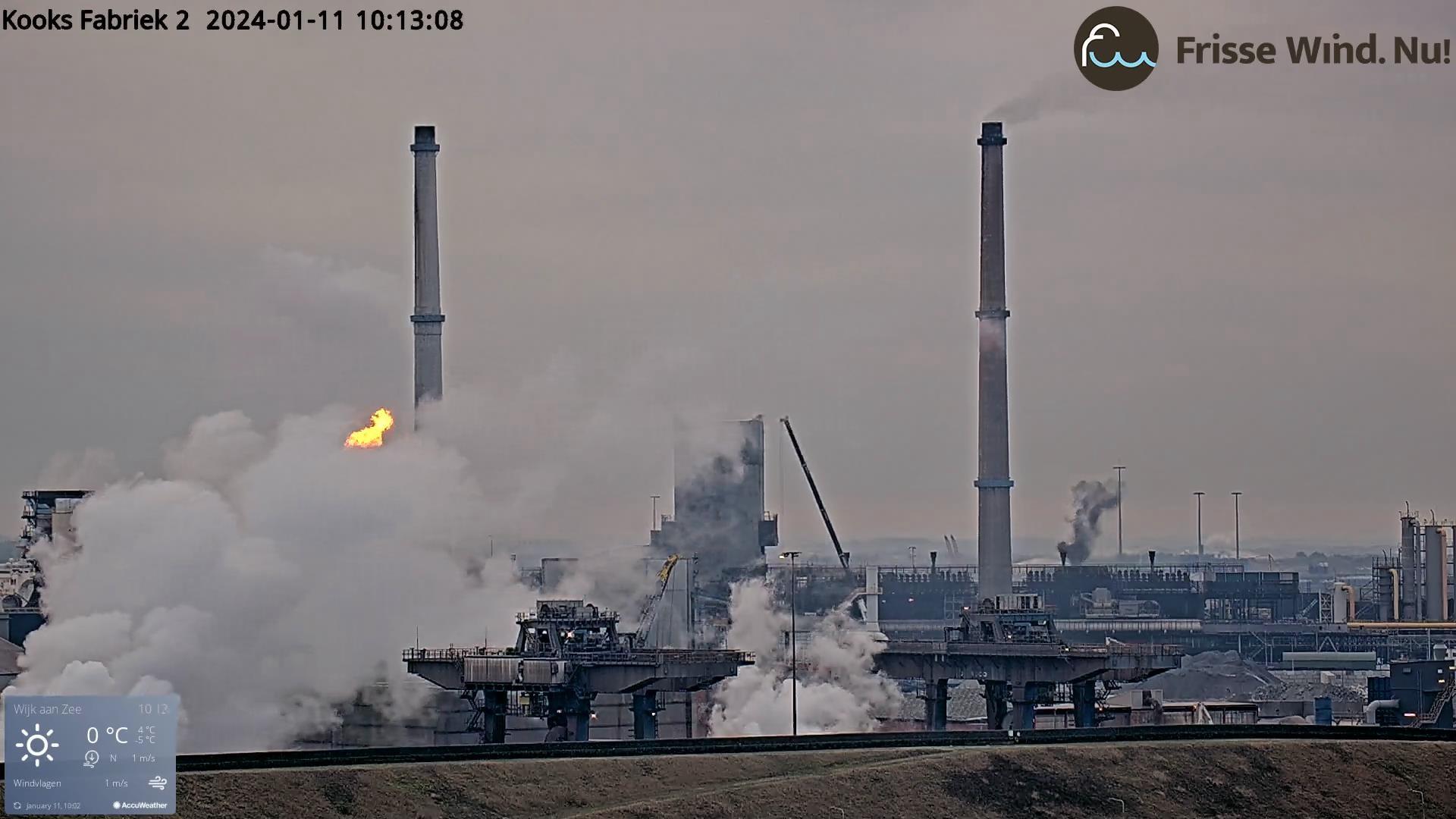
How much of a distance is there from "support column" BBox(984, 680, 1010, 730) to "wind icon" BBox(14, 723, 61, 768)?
277 feet

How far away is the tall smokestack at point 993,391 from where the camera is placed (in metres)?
156

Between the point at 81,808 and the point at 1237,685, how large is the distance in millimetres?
150677

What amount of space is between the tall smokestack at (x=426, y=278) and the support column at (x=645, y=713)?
3385 centimetres

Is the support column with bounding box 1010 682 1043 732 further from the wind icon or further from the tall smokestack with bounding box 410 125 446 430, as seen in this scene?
the wind icon

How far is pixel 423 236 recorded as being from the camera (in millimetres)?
149000

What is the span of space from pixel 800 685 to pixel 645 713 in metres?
31.5

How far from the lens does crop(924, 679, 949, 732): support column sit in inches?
5566

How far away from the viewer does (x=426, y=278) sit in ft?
490

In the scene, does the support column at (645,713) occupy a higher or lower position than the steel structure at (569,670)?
lower

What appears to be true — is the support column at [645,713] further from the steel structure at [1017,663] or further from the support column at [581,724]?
the steel structure at [1017,663]

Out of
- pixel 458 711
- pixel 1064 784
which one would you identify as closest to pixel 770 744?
pixel 1064 784

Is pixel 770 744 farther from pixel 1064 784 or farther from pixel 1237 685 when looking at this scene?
pixel 1237 685

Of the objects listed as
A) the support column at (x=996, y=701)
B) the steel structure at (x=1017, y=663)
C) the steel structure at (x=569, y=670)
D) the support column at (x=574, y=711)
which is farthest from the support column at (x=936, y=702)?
the support column at (x=574, y=711)
